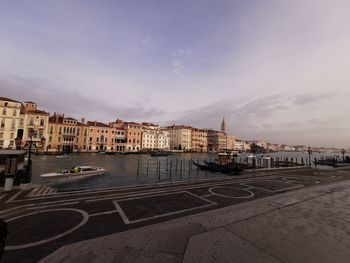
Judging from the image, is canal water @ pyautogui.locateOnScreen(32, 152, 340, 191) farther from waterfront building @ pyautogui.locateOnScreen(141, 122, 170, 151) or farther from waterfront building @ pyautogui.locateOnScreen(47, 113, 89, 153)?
waterfront building @ pyautogui.locateOnScreen(141, 122, 170, 151)

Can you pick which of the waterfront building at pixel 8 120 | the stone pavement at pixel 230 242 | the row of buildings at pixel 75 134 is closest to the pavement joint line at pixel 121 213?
the stone pavement at pixel 230 242

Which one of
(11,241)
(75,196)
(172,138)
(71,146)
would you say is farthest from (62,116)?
(11,241)

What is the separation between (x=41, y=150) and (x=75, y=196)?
6964 centimetres

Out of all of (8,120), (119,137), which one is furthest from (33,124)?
(119,137)

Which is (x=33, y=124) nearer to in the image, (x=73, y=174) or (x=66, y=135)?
(x=66, y=135)

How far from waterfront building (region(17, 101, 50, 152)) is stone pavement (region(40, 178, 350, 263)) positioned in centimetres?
6988

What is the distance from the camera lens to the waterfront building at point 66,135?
237ft

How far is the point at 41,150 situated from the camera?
6788 cm

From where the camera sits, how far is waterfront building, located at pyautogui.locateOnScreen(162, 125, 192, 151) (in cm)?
12500

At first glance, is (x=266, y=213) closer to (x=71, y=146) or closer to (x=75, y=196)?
(x=75, y=196)

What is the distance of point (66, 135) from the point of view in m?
75.2

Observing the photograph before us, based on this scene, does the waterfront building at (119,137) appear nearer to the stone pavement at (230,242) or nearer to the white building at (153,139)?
the white building at (153,139)

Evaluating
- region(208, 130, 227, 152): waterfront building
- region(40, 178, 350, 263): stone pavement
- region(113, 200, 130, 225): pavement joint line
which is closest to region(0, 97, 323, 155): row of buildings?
region(208, 130, 227, 152): waterfront building

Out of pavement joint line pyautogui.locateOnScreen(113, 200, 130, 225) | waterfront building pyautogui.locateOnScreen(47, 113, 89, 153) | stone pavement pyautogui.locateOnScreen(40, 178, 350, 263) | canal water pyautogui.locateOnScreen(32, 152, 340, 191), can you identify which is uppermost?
waterfront building pyautogui.locateOnScreen(47, 113, 89, 153)
